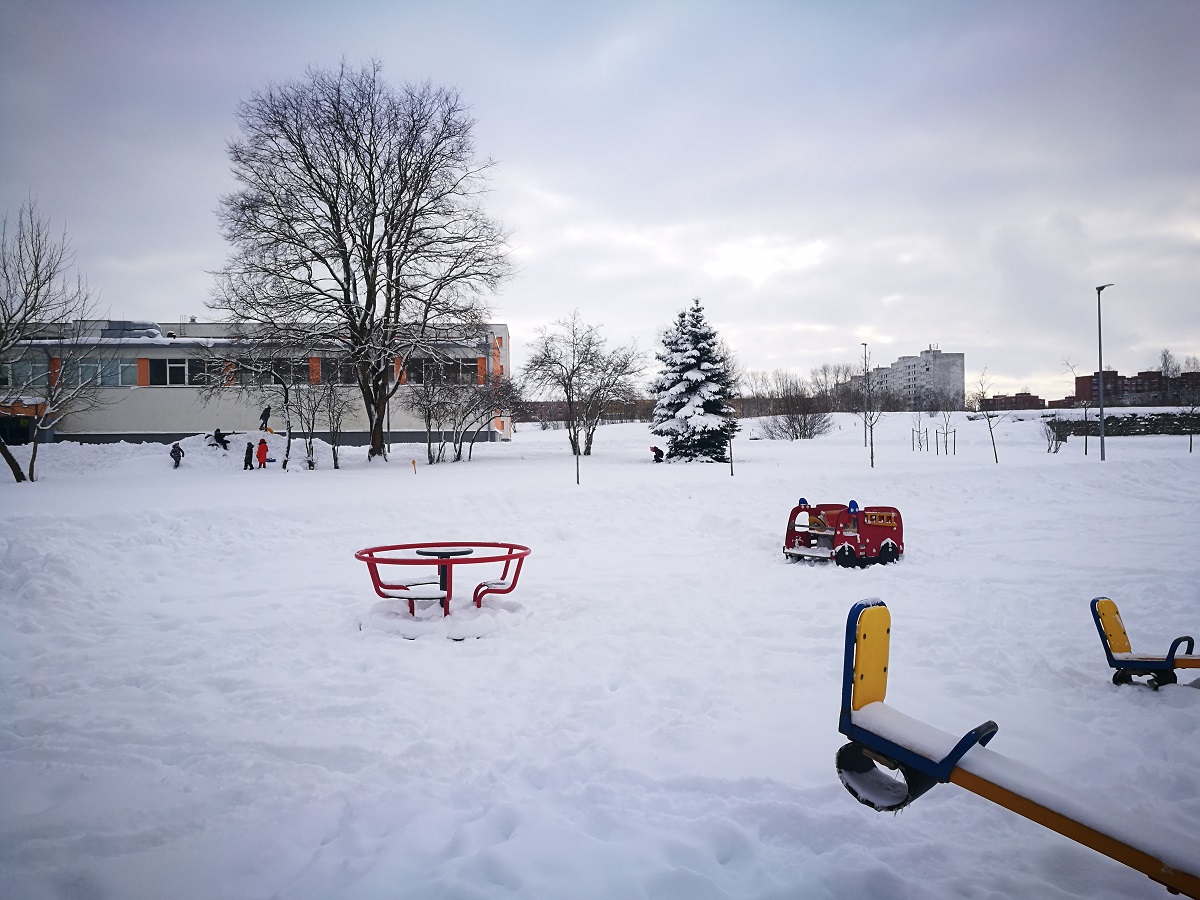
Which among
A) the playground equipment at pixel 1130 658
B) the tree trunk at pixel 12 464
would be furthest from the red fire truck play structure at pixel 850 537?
the tree trunk at pixel 12 464

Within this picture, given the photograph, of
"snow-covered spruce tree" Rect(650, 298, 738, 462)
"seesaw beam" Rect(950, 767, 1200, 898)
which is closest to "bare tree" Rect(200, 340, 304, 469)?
"snow-covered spruce tree" Rect(650, 298, 738, 462)

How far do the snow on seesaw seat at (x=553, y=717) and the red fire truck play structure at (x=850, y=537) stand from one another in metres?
0.38

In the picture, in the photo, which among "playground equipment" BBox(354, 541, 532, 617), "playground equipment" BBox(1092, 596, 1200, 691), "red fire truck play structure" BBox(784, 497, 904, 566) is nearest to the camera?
"playground equipment" BBox(1092, 596, 1200, 691)

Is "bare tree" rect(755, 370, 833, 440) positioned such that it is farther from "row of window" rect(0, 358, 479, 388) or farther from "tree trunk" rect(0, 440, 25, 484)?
"tree trunk" rect(0, 440, 25, 484)

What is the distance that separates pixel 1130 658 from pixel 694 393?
81.2ft

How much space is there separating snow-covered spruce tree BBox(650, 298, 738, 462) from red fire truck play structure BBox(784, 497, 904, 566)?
1758cm

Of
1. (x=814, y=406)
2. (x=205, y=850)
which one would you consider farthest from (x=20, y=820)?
(x=814, y=406)

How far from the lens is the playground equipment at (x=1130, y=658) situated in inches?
181

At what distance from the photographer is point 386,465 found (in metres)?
25.8

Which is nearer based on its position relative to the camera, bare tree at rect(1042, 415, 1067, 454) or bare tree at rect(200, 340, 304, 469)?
bare tree at rect(200, 340, 304, 469)

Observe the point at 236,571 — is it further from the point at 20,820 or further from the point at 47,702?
the point at 20,820

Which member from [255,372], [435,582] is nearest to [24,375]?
[255,372]

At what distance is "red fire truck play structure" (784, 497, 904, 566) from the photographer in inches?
376

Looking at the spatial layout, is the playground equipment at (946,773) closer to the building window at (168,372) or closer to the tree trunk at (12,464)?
the tree trunk at (12,464)
